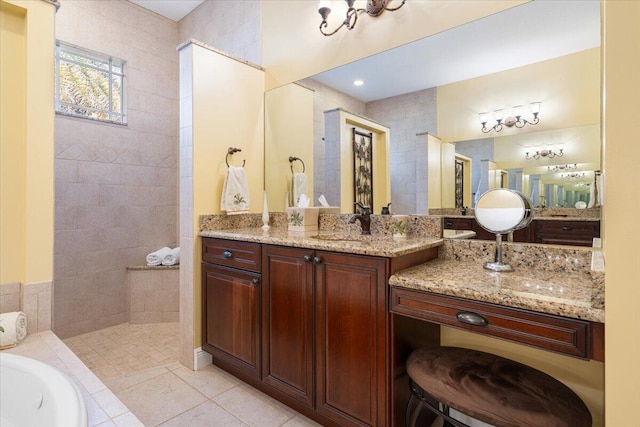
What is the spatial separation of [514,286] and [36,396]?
6.30ft

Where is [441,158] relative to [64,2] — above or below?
below

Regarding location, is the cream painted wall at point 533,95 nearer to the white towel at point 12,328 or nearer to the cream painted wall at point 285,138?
the cream painted wall at point 285,138

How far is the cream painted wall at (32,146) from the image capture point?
6.27 feet

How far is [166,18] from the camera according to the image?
3.76 metres

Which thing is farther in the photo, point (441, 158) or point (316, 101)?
point (316, 101)

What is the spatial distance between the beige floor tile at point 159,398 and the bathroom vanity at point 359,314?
317 mm

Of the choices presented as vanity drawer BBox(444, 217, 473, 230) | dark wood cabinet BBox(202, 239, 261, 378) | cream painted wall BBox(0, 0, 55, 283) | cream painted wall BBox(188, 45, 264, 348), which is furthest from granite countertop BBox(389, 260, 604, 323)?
cream painted wall BBox(0, 0, 55, 283)

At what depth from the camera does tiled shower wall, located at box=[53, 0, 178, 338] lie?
3.04 meters

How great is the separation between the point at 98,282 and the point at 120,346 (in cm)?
78

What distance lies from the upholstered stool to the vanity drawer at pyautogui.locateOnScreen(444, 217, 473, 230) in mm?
656

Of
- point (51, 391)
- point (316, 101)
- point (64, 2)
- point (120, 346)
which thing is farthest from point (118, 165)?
point (51, 391)

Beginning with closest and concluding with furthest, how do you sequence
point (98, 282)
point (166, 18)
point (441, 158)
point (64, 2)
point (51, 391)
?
point (51, 391) < point (441, 158) < point (64, 2) < point (98, 282) < point (166, 18)

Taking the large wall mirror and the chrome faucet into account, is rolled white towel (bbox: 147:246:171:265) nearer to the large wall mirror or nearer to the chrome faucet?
the large wall mirror

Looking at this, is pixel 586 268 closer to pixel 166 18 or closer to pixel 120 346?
pixel 120 346
